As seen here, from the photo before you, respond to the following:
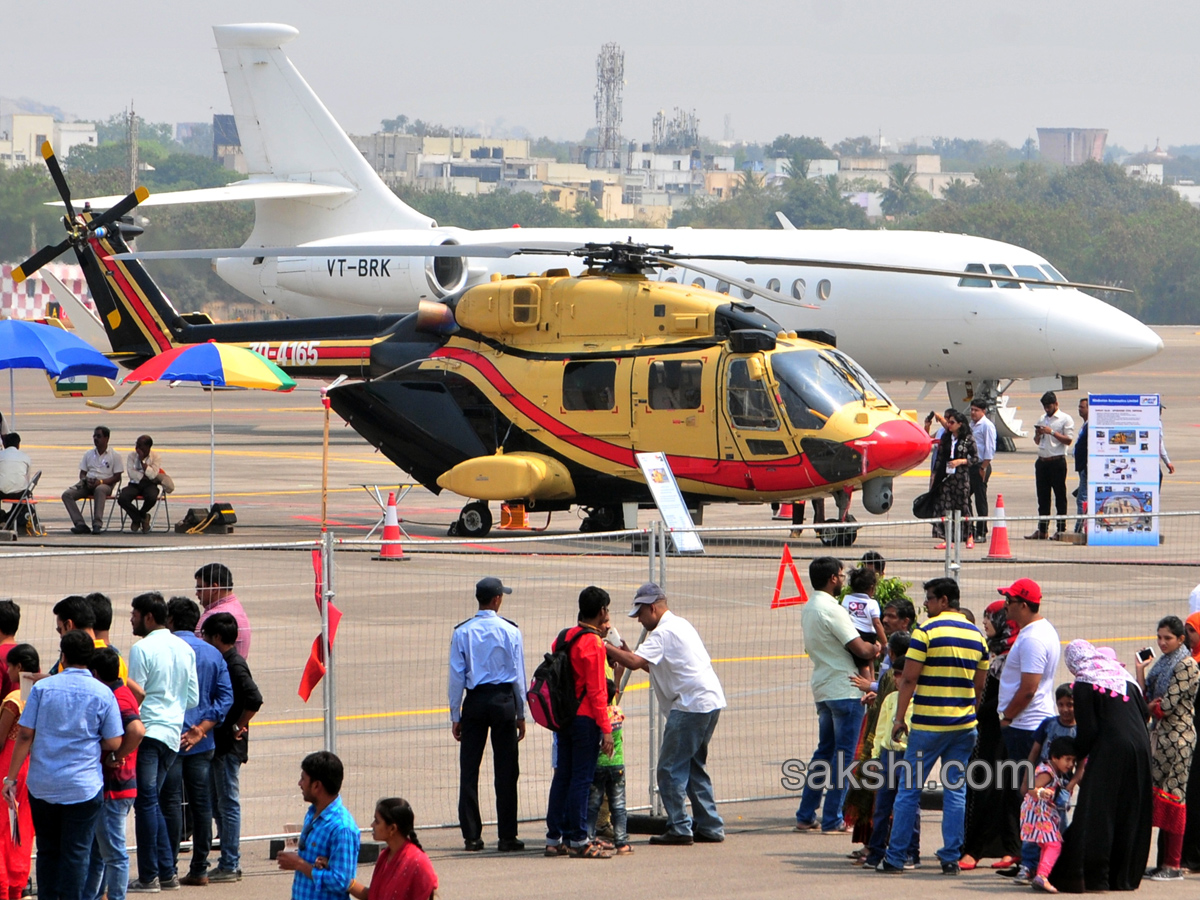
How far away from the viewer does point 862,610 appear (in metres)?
10.7

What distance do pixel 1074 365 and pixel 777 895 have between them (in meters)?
22.7

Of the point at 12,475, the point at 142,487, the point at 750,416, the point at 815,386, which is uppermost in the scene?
the point at 815,386

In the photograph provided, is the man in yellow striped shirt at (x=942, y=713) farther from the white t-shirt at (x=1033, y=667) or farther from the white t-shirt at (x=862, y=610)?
the white t-shirt at (x=862, y=610)

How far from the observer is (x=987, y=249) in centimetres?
3061

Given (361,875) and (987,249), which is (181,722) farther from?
(987,249)

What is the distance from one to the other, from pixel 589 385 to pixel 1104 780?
12.1 meters

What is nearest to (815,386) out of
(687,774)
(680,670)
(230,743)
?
(680,670)

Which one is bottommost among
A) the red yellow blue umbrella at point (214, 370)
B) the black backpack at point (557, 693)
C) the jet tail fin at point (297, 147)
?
the black backpack at point (557, 693)

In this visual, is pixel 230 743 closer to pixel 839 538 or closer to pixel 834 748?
pixel 834 748

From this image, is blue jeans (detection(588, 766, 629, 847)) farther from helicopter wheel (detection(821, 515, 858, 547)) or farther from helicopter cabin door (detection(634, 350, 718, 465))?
helicopter cabin door (detection(634, 350, 718, 465))

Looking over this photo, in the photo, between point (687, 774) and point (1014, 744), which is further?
point (687, 774)

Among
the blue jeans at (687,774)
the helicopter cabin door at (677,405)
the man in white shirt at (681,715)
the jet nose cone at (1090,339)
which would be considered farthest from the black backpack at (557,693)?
the jet nose cone at (1090,339)

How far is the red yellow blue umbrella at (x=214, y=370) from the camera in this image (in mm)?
21547

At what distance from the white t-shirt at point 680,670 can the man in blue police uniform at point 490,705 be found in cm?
74
